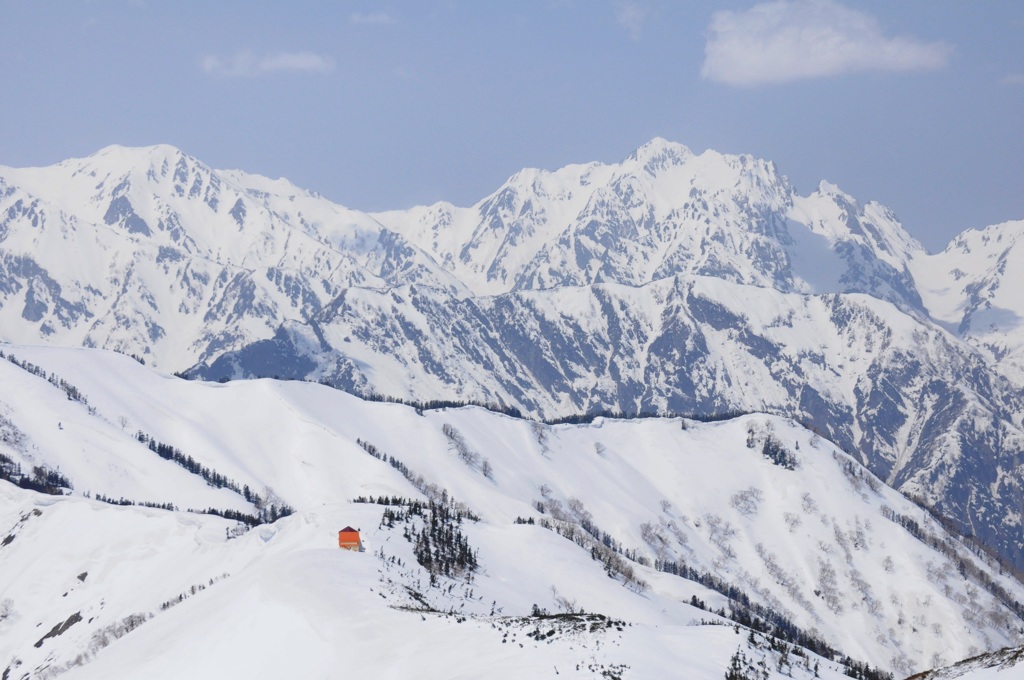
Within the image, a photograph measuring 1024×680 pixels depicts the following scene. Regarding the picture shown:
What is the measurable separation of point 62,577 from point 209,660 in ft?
391

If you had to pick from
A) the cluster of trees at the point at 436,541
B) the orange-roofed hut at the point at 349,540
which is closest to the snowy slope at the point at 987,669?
the cluster of trees at the point at 436,541

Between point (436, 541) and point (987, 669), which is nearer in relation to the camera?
point (987, 669)

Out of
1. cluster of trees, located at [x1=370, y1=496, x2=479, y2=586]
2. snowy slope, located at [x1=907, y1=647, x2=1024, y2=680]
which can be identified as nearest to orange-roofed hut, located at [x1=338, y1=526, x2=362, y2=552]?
cluster of trees, located at [x1=370, y1=496, x2=479, y2=586]

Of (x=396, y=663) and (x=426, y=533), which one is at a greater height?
(x=426, y=533)

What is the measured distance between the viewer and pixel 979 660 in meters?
64.7

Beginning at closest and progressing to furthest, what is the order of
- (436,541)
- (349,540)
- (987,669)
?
(987,669) < (349,540) < (436,541)

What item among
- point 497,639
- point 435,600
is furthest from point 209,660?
point 435,600

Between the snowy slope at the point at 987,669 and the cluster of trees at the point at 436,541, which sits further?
the cluster of trees at the point at 436,541

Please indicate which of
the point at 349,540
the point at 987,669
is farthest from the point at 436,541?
the point at 987,669

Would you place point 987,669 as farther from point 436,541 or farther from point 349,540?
point 436,541

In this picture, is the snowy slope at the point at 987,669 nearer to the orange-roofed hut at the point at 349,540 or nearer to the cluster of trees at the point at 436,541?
the cluster of trees at the point at 436,541

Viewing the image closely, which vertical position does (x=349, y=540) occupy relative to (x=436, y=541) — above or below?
below

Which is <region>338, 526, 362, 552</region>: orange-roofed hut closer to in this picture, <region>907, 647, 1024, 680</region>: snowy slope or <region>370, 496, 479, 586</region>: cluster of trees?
<region>370, 496, 479, 586</region>: cluster of trees

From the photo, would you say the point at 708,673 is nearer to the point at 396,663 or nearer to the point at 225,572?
the point at 396,663
